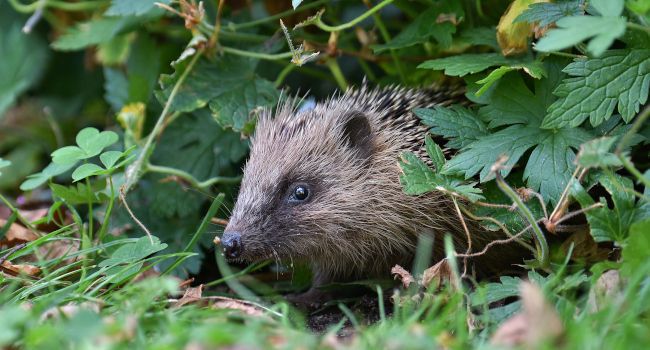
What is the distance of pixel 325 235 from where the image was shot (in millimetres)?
4047

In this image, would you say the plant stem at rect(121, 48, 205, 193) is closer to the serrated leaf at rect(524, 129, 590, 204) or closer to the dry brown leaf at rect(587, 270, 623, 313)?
the serrated leaf at rect(524, 129, 590, 204)

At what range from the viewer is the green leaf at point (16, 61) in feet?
18.1

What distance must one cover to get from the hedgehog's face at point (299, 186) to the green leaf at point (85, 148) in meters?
0.70

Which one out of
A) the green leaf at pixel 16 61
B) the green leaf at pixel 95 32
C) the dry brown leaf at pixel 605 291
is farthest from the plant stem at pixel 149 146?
the dry brown leaf at pixel 605 291

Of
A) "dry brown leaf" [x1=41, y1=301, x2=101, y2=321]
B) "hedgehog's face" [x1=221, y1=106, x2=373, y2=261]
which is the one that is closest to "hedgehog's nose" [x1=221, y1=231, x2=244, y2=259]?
"hedgehog's face" [x1=221, y1=106, x2=373, y2=261]

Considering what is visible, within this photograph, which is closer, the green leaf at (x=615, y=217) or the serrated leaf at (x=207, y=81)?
the green leaf at (x=615, y=217)

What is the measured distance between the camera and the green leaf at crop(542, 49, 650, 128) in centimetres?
352

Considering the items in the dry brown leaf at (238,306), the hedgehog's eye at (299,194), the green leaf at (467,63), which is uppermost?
the green leaf at (467,63)

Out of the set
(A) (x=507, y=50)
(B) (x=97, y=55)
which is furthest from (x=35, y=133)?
(A) (x=507, y=50)

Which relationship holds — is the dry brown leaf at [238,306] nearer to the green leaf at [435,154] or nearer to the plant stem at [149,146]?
the plant stem at [149,146]

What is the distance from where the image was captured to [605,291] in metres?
3.05

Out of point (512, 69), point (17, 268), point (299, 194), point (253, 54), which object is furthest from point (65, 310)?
point (512, 69)

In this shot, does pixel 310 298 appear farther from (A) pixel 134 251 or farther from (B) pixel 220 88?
(B) pixel 220 88

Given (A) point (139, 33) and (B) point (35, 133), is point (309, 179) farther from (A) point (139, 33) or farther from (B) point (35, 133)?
(B) point (35, 133)
